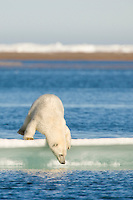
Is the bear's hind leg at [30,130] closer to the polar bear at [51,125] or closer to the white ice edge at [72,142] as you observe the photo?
the polar bear at [51,125]

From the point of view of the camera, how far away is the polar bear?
57.5 ft

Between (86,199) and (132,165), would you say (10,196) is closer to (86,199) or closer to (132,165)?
(86,199)

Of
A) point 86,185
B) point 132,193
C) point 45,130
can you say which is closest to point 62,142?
point 45,130

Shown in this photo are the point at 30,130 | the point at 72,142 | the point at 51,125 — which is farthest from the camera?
the point at 30,130

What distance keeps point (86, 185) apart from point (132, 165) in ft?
9.44

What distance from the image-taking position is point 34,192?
15297 mm

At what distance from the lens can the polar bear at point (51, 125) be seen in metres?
17.5

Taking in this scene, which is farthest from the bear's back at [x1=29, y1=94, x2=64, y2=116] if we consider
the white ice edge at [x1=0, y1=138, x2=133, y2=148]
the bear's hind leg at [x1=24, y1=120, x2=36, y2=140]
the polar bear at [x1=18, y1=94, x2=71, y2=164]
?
the white ice edge at [x1=0, y1=138, x2=133, y2=148]

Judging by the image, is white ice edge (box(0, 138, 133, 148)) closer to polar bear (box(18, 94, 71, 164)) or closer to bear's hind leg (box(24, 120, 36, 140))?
polar bear (box(18, 94, 71, 164))

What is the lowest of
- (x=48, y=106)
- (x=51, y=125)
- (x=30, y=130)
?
(x=30, y=130)

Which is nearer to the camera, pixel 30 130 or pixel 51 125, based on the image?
pixel 51 125

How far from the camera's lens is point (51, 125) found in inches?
699

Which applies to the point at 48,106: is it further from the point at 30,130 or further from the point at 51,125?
the point at 30,130

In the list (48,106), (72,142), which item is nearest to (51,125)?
(48,106)
